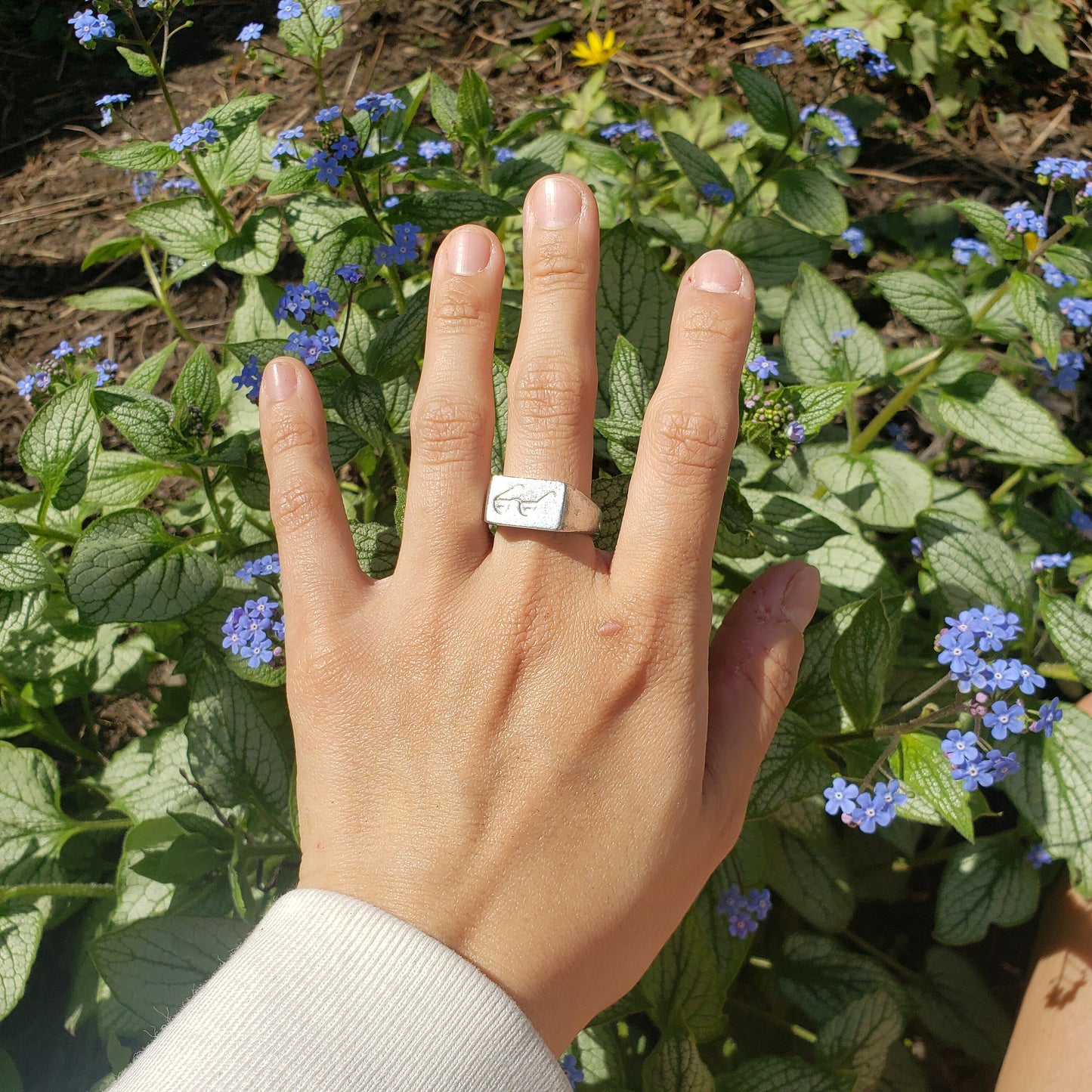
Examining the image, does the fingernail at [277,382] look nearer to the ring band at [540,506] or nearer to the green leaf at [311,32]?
the ring band at [540,506]

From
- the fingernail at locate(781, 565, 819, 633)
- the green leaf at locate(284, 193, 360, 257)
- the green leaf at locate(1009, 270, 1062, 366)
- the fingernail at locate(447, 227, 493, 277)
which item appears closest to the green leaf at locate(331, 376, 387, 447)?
the fingernail at locate(447, 227, 493, 277)

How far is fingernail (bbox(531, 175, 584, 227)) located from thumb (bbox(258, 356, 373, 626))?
651mm

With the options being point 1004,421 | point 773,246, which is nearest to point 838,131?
point 773,246

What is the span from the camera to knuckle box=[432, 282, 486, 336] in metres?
1.96

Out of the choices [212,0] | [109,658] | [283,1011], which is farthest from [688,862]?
[212,0]

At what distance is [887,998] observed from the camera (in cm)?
248

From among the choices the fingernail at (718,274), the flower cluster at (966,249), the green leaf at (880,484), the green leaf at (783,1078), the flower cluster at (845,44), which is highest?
the fingernail at (718,274)

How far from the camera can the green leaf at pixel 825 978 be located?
2688 millimetres

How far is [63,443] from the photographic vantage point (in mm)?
2475

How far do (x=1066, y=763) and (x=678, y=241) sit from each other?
2217 mm

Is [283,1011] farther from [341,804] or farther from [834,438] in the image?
[834,438]

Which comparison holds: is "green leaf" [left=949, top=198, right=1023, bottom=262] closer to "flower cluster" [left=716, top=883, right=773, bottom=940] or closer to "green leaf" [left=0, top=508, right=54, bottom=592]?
"flower cluster" [left=716, top=883, right=773, bottom=940]

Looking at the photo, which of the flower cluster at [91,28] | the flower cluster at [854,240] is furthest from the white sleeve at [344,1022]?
the flower cluster at [854,240]

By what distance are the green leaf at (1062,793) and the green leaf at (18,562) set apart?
8.76 feet
